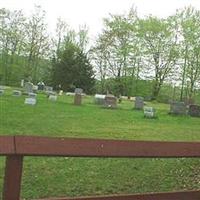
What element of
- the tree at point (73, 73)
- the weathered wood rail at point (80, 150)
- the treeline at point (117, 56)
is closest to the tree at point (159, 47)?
the treeline at point (117, 56)

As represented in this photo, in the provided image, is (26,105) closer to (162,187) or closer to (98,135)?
(98,135)

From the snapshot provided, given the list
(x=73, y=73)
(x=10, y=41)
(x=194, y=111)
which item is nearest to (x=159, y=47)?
(x=73, y=73)

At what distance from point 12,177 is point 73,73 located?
44176 mm

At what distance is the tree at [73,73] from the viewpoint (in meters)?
47.0

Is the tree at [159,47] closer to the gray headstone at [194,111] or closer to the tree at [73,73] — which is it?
the tree at [73,73]

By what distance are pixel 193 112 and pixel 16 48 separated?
33557 mm

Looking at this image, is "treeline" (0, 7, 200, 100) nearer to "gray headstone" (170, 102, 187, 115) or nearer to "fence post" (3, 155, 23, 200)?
"gray headstone" (170, 102, 187, 115)

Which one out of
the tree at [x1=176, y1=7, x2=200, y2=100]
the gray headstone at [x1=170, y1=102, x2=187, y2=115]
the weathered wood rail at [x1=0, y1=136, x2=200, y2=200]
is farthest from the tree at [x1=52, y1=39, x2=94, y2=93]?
the weathered wood rail at [x1=0, y1=136, x2=200, y2=200]

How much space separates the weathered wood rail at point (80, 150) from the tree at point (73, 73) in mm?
42939

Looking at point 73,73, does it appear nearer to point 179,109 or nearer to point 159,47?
point 159,47

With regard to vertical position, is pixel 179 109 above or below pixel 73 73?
below

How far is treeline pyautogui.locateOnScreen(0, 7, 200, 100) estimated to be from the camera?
158 ft

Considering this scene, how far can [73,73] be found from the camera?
47125 mm

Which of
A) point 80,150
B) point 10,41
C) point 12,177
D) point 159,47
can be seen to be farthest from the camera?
point 10,41
